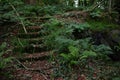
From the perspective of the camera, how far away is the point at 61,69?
6609mm

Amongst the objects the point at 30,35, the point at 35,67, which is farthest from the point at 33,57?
the point at 30,35

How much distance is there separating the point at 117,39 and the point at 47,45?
2.70 meters

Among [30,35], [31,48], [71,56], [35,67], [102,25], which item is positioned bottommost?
[35,67]

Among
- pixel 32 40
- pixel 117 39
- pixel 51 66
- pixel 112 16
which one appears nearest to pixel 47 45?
pixel 32 40

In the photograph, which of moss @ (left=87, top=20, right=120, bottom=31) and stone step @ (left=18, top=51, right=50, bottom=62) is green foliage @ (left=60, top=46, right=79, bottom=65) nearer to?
stone step @ (left=18, top=51, right=50, bottom=62)

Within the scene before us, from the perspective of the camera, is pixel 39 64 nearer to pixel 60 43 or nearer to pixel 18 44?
pixel 60 43

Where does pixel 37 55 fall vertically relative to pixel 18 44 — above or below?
below

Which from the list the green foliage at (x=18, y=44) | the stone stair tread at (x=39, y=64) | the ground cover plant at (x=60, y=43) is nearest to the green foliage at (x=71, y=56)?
the ground cover plant at (x=60, y=43)

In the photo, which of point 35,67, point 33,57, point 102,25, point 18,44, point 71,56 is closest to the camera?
point 71,56

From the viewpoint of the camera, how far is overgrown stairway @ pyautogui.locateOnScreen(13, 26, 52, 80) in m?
6.45

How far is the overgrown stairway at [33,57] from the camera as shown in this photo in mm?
6448

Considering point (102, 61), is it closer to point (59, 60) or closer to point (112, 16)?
point (59, 60)

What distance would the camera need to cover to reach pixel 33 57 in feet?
24.0

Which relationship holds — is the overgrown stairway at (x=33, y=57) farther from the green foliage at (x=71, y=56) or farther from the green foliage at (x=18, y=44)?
the green foliage at (x=71, y=56)
